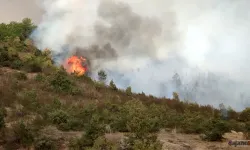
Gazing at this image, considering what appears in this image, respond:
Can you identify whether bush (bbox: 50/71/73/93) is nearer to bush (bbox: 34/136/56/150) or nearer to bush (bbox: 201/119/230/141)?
bush (bbox: 201/119/230/141)

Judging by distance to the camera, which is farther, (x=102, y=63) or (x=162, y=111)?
(x=102, y=63)

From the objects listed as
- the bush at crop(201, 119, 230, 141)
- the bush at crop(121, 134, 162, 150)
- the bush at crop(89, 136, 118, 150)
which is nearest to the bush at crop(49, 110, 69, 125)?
the bush at crop(121, 134, 162, 150)

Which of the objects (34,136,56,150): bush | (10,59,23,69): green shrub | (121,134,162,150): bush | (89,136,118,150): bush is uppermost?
(10,59,23,69): green shrub

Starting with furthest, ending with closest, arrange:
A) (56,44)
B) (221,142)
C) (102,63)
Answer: (102,63), (56,44), (221,142)

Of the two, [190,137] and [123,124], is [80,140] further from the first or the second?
[190,137]

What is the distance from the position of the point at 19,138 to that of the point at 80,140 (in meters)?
2.00

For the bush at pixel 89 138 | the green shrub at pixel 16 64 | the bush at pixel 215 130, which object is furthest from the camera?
the green shrub at pixel 16 64

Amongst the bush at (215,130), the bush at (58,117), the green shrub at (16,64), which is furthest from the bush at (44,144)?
the green shrub at (16,64)

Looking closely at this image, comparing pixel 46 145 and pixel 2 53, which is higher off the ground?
pixel 2 53

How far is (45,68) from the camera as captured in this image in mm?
30719

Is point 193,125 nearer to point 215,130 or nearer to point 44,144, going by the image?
point 215,130

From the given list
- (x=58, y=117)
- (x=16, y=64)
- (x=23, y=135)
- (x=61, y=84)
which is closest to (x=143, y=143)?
(x=23, y=135)

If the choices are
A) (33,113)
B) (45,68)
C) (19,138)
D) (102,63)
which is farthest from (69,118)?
(102,63)

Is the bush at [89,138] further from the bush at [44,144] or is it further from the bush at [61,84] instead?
the bush at [61,84]
